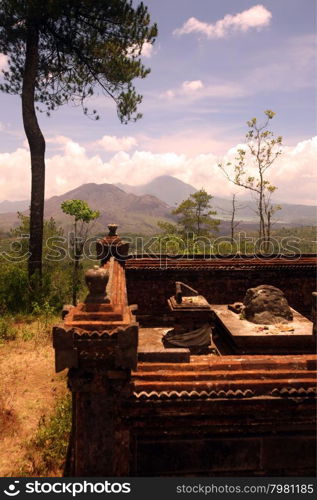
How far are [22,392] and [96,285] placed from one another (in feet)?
24.8

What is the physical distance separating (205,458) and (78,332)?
294cm

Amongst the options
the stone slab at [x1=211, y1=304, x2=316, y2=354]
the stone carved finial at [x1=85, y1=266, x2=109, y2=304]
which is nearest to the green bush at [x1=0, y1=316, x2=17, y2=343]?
the stone slab at [x1=211, y1=304, x2=316, y2=354]

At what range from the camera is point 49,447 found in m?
8.36

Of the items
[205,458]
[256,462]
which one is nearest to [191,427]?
[205,458]

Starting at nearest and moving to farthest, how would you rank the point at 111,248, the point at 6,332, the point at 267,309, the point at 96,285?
the point at 96,285 < the point at 267,309 < the point at 111,248 < the point at 6,332

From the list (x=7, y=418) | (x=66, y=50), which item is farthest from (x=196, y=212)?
(x=7, y=418)

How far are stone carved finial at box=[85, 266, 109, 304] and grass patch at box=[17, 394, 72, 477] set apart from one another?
197 inches

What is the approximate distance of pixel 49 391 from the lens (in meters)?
11.1

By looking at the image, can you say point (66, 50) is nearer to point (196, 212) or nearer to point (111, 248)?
point (111, 248)

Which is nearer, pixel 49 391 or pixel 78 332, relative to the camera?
pixel 78 332

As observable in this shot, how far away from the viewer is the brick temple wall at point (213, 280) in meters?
14.6

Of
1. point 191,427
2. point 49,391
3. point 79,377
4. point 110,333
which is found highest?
point 110,333

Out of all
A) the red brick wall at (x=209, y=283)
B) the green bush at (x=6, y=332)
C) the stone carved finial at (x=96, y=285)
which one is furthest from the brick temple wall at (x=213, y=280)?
the stone carved finial at (x=96, y=285)
